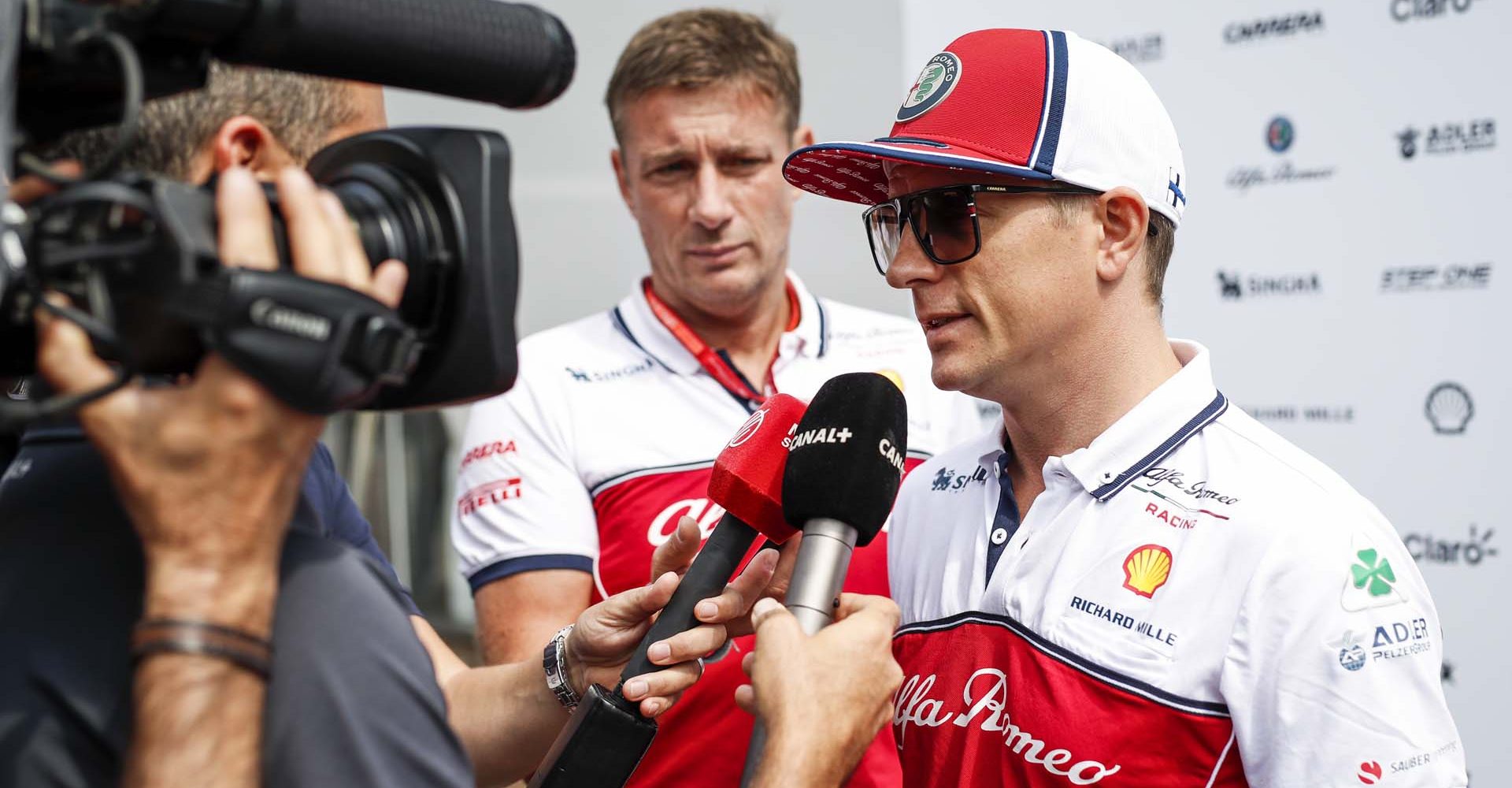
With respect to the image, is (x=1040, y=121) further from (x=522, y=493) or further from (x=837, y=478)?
(x=522, y=493)

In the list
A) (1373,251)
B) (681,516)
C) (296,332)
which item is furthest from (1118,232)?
(1373,251)

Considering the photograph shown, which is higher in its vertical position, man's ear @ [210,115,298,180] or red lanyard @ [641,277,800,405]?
man's ear @ [210,115,298,180]

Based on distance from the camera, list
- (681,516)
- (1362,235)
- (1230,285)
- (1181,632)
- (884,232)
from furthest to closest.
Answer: (1230,285)
(1362,235)
(681,516)
(884,232)
(1181,632)

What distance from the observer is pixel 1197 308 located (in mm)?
2910

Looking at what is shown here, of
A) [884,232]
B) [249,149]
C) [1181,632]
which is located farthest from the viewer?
[884,232]

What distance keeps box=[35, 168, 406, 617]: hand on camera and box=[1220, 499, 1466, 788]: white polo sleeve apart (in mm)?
1005

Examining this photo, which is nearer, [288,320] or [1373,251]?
[288,320]

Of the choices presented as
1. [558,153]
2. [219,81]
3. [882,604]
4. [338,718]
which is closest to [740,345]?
[882,604]

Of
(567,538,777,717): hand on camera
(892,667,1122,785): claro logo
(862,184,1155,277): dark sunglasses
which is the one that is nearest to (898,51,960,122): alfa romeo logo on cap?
(862,184,1155,277): dark sunglasses

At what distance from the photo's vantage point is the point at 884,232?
1.77 meters

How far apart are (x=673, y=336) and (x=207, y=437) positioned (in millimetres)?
1534

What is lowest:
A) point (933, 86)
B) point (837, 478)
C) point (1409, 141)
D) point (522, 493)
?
point (522, 493)

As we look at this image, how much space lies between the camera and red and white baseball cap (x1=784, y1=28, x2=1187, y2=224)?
1.56 meters

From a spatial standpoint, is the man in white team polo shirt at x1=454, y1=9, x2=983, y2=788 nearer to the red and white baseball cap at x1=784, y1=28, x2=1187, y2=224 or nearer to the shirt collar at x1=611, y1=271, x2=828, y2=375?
the shirt collar at x1=611, y1=271, x2=828, y2=375
